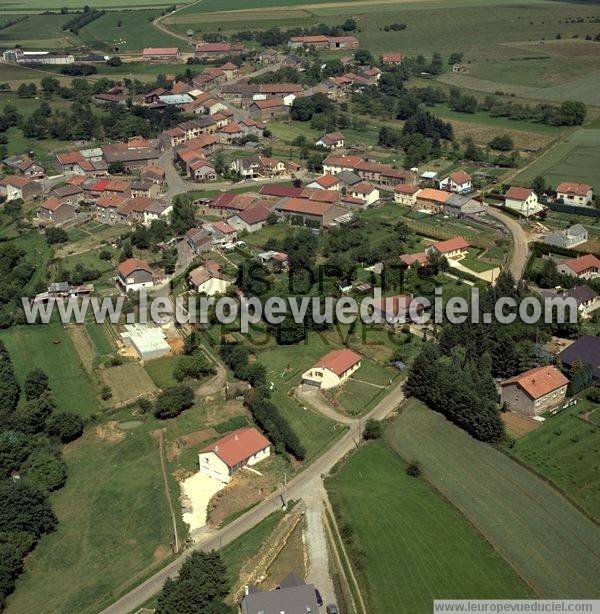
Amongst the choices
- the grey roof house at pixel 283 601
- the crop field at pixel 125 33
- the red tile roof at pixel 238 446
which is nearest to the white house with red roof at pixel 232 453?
the red tile roof at pixel 238 446

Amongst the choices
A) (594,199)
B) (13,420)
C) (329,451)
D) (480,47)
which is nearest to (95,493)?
(13,420)

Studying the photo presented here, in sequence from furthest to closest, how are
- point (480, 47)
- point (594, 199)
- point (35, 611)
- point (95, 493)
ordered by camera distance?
point (480, 47) < point (594, 199) < point (95, 493) < point (35, 611)

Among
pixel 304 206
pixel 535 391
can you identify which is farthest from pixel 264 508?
pixel 304 206

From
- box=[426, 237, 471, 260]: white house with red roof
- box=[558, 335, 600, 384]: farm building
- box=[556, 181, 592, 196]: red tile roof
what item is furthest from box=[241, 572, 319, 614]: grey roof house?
box=[556, 181, 592, 196]: red tile roof

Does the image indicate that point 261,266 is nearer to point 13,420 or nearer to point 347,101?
point 13,420

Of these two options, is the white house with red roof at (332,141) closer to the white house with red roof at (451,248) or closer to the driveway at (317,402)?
the white house with red roof at (451,248)

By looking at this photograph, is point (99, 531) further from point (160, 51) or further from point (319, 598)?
point (160, 51)
